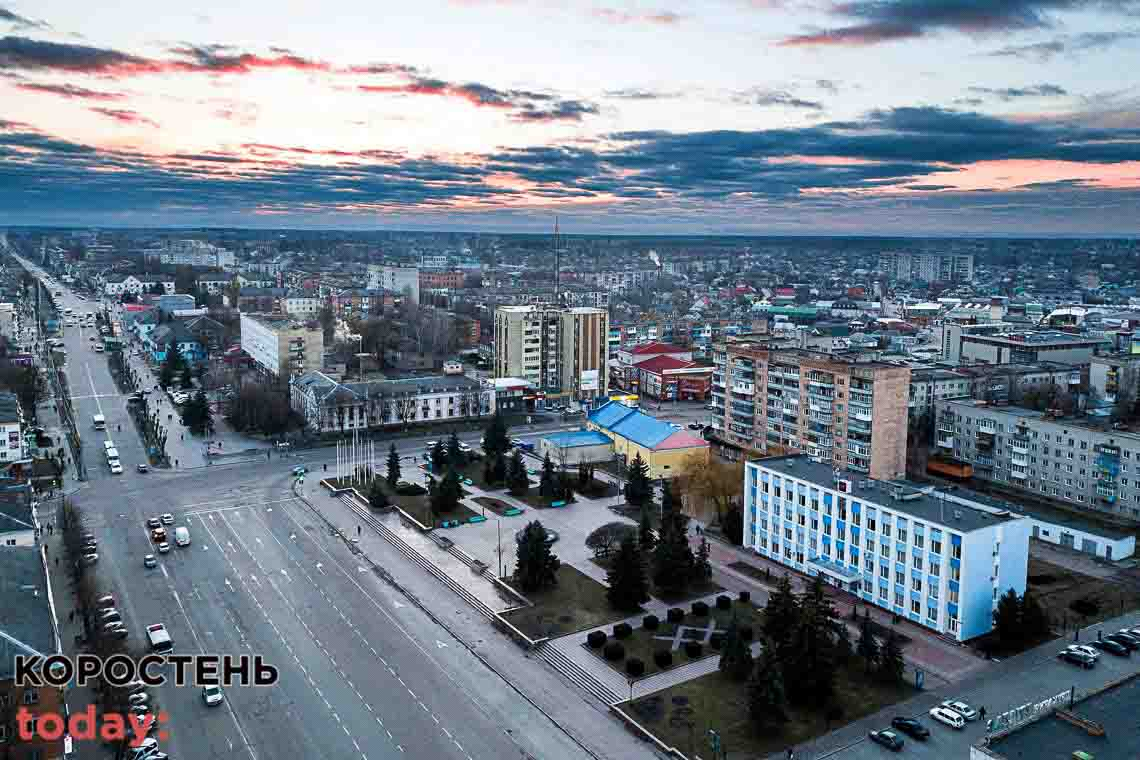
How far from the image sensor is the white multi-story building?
81.2ft

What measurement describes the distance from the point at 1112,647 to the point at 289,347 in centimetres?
5196

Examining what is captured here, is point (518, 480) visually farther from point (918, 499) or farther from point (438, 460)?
point (918, 499)

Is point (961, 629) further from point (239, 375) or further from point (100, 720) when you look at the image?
point (239, 375)

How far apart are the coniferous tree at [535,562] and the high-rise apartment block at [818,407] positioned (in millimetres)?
13130

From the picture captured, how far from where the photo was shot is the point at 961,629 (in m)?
24.7

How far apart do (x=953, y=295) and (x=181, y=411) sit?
115587 millimetres

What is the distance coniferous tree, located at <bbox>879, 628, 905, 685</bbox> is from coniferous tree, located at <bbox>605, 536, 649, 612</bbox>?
7.28m


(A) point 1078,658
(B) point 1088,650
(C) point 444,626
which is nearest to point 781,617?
(A) point 1078,658

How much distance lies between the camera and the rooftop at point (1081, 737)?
14.9 meters

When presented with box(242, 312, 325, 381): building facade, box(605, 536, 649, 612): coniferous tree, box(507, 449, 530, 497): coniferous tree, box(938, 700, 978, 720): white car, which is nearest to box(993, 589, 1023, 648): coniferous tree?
box(938, 700, 978, 720): white car

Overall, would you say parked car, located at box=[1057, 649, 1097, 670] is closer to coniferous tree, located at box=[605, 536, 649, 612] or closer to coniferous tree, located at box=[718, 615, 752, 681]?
coniferous tree, located at box=[718, 615, 752, 681]

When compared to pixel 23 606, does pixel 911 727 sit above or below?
below

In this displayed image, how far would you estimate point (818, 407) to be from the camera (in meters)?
39.8

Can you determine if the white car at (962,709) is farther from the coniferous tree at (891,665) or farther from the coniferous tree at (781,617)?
the coniferous tree at (781,617)
